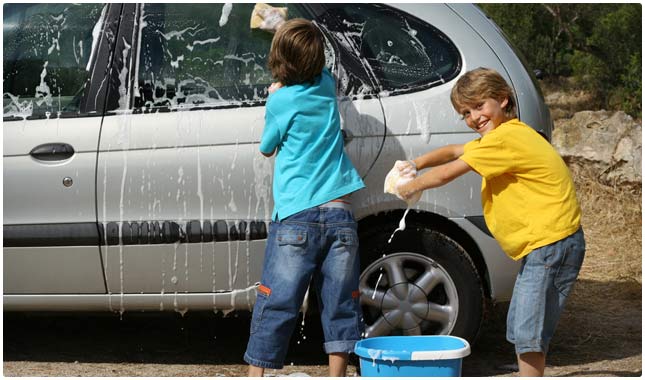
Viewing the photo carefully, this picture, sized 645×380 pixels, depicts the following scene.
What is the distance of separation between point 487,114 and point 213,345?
219 cm

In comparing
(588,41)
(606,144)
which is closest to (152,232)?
(606,144)

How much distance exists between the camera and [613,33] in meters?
12.1

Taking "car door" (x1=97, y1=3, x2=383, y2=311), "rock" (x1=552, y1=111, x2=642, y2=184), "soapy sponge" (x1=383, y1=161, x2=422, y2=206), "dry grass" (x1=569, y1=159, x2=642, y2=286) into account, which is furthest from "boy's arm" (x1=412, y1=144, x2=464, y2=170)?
"rock" (x1=552, y1=111, x2=642, y2=184)

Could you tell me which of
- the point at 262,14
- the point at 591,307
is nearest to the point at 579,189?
the point at 591,307

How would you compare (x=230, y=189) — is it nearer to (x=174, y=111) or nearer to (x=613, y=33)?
(x=174, y=111)

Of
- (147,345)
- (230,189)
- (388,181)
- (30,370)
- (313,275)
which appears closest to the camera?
(388,181)

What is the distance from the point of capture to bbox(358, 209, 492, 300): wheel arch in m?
4.67

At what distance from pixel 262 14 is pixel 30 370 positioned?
77.1 inches

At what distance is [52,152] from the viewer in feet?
15.1

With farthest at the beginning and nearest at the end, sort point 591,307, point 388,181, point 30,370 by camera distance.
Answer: point 591,307 < point 30,370 < point 388,181

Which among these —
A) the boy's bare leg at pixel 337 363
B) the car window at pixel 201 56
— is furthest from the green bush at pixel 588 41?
the boy's bare leg at pixel 337 363

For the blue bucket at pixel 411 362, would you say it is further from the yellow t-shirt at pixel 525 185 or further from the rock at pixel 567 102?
the rock at pixel 567 102

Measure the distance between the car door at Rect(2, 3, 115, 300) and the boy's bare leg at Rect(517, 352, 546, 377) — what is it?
1827 millimetres

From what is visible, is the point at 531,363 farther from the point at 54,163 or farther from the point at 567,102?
the point at 567,102
